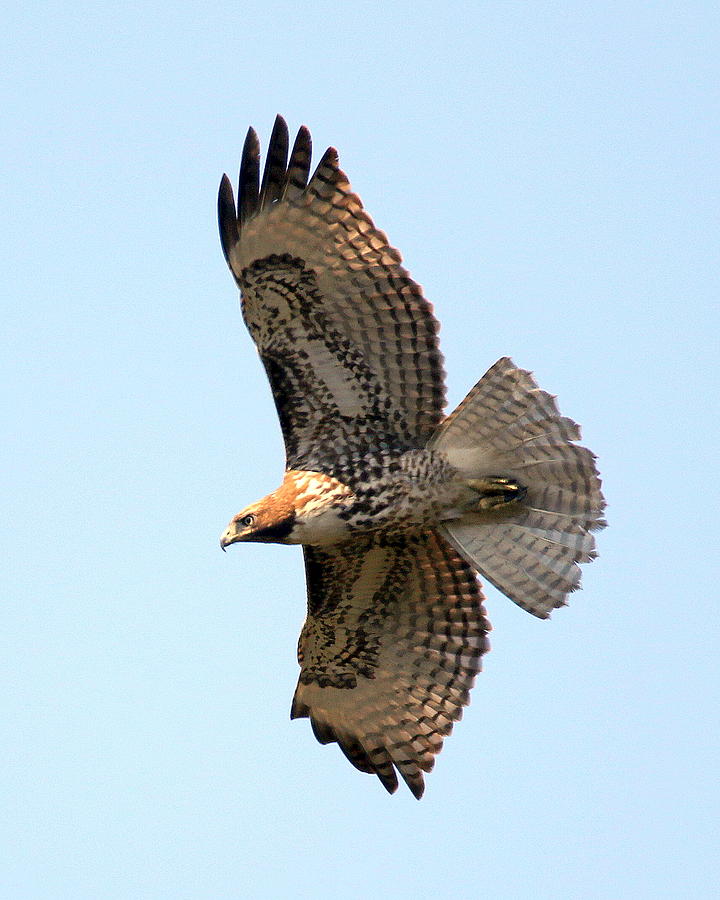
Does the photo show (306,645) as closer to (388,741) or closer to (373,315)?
(388,741)

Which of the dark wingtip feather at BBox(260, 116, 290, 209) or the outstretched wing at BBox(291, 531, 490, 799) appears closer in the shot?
the dark wingtip feather at BBox(260, 116, 290, 209)

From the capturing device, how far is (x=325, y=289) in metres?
10.0

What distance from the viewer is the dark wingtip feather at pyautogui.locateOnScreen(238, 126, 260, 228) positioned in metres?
9.97

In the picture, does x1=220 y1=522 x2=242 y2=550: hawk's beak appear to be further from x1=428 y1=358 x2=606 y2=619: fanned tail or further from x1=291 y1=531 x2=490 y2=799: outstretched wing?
x1=428 y1=358 x2=606 y2=619: fanned tail

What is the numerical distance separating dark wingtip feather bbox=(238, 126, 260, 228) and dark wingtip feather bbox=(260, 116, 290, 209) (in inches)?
1.9

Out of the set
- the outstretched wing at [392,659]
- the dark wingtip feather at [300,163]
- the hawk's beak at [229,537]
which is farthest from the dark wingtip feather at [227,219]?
the outstretched wing at [392,659]

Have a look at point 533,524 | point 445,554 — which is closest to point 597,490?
point 533,524

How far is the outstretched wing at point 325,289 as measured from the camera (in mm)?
9984

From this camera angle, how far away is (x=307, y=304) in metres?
10.1

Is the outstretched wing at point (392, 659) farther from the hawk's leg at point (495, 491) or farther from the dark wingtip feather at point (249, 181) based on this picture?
the dark wingtip feather at point (249, 181)

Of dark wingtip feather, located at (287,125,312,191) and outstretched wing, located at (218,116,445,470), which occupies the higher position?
dark wingtip feather, located at (287,125,312,191)

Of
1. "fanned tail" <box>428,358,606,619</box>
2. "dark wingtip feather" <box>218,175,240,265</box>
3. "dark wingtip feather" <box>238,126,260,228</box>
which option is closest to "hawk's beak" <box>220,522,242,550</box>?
"fanned tail" <box>428,358,606,619</box>

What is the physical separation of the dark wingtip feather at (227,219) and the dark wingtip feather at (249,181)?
50 mm

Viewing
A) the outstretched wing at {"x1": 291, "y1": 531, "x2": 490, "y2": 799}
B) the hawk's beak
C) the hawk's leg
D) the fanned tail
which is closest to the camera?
the hawk's beak
